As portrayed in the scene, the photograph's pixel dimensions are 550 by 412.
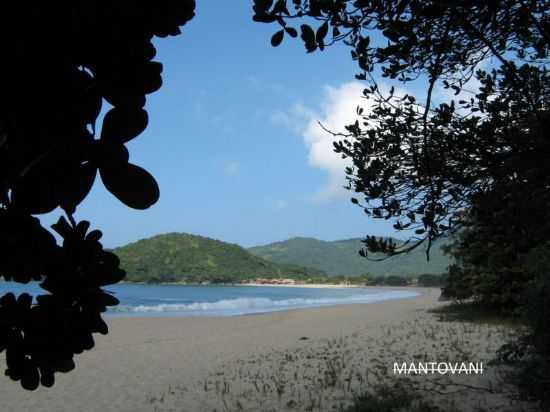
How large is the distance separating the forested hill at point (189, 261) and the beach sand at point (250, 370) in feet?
295

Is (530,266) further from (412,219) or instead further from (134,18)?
(134,18)

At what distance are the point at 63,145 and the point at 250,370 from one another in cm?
975

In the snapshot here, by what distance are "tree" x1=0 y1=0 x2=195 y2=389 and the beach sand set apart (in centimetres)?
613

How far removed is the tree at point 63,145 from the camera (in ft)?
2.36

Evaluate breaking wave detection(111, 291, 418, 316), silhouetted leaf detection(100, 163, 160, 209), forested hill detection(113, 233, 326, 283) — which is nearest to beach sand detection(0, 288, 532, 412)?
silhouetted leaf detection(100, 163, 160, 209)

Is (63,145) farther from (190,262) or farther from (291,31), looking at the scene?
(190,262)

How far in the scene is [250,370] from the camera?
9.88 meters

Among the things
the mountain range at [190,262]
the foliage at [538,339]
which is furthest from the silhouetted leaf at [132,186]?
the mountain range at [190,262]

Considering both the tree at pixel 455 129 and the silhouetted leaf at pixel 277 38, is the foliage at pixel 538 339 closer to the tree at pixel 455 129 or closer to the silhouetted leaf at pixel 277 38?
the tree at pixel 455 129

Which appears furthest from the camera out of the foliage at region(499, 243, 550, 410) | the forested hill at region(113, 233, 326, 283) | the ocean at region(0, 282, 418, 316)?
the forested hill at region(113, 233, 326, 283)

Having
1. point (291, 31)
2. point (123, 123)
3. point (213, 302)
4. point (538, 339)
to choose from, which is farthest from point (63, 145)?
point (213, 302)

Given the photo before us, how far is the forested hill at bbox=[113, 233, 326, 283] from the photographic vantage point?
104812mm

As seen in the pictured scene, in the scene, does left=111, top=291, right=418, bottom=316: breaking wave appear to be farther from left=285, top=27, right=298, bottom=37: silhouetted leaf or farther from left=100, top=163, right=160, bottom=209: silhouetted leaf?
left=100, top=163, right=160, bottom=209: silhouetted leaf

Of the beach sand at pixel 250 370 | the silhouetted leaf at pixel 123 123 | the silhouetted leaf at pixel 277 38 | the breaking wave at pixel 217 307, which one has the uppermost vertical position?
the silhouetted leaf at pixel 277 38
